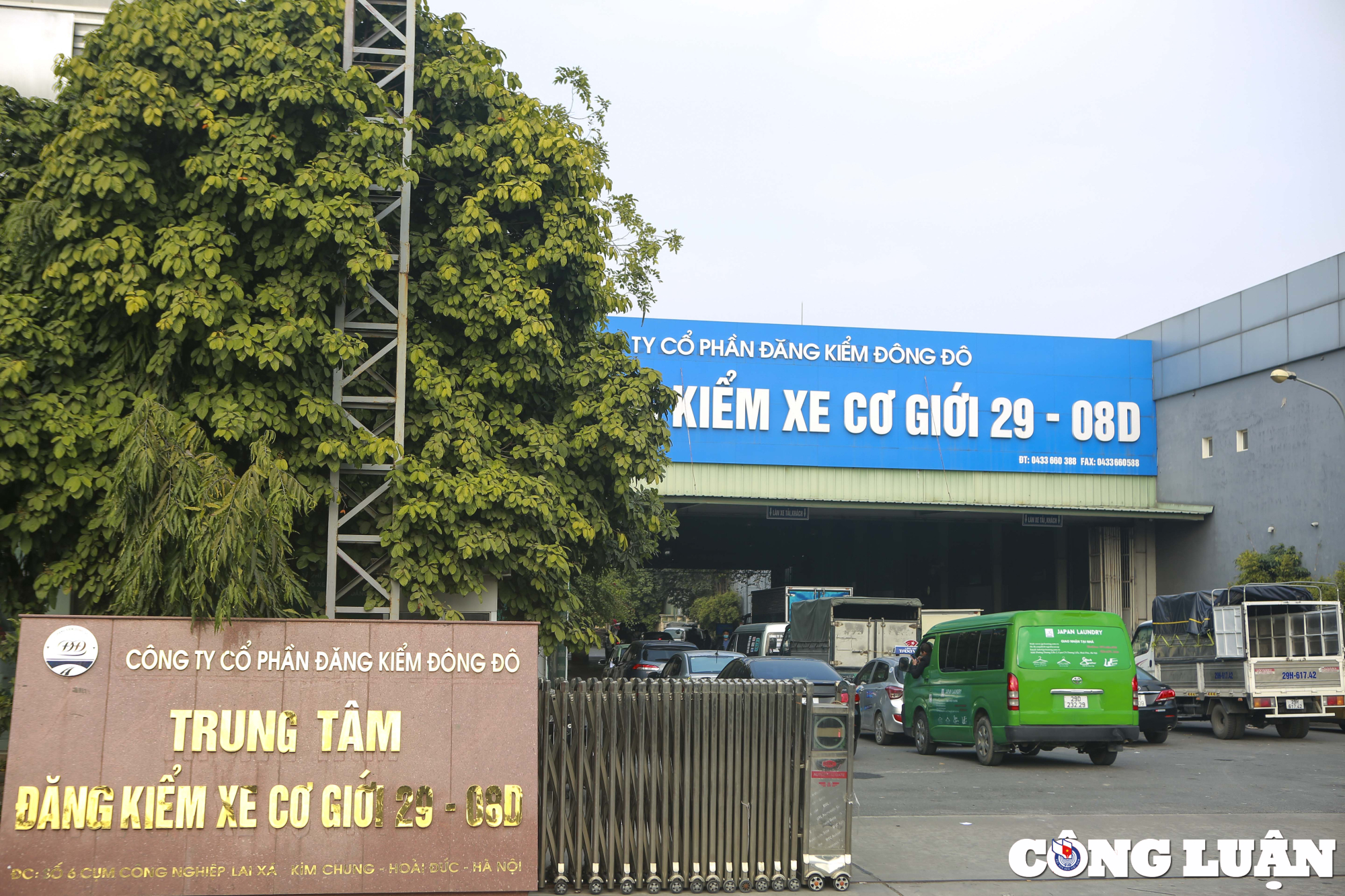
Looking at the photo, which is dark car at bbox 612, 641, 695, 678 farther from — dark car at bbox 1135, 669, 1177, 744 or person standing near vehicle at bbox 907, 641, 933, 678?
dark car at bbox 1135, 669, 1177, 744

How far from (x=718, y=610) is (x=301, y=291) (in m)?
83.5

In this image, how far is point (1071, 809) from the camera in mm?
12641

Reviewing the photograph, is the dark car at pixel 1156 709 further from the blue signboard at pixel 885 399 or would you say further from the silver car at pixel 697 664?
the blue signboard at pixel 885 399

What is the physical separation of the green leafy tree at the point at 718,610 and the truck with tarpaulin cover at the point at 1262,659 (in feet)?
212

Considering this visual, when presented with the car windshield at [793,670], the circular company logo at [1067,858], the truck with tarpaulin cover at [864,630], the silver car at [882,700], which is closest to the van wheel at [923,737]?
the silver car at [882,700]

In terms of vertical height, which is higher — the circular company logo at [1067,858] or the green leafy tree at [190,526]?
the green leafy tree at [190,526]

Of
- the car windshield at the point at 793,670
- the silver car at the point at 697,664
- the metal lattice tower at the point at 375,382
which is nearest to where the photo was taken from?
the metal lattice tower at the point at 375,382

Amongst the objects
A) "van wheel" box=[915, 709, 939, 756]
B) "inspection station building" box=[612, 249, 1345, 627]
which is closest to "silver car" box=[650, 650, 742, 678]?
"van wheel" box=[915, 709, 939, 756]

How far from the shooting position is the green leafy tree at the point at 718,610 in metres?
90.6

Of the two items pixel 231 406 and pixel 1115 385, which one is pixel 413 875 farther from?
pixel 1115 385

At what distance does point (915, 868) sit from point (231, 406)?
6951mm

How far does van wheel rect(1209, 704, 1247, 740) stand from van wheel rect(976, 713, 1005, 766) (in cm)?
688

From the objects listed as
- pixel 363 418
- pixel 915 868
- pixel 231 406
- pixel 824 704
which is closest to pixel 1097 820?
pixel 915 868

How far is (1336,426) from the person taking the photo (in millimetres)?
29578
